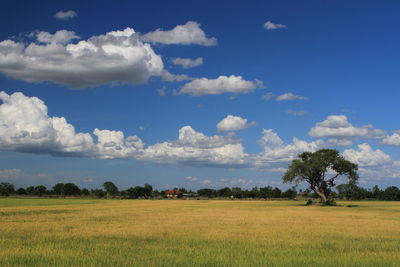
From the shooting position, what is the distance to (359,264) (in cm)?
1586

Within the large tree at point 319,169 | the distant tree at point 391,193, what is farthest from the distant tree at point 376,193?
the large tree at point 319,169

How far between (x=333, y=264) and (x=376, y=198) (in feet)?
628

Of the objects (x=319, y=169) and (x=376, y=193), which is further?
(x=376, y=193)

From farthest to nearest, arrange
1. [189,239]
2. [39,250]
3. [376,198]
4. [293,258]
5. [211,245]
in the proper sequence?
[376,198] < [189,239] < [211,245] < [39,250] < [293,258]

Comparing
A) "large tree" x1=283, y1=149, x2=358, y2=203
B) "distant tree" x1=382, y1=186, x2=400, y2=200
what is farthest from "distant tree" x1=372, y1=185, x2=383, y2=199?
"large tree" x1=283, y1=149, x2=358, y2=203

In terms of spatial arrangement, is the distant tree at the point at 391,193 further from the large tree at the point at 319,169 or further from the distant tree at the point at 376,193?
the large tree at the point at 319,169

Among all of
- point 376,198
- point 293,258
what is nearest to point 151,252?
point 293,258

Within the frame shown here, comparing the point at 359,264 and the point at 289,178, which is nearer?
the point at 359,264

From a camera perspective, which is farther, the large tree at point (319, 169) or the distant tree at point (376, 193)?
the distant tree at point (376, 193)

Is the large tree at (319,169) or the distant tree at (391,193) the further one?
the distant tree at (391,193)

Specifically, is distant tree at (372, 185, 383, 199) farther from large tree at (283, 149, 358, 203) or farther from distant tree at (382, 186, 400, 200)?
large tree at (283, 149, 358, 203)

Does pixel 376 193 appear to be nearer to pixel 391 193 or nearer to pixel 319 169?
pixel 391 193

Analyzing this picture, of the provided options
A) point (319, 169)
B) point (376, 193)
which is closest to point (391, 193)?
point (376, 193)

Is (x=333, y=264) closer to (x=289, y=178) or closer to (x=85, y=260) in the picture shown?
(x=85, y=260)
